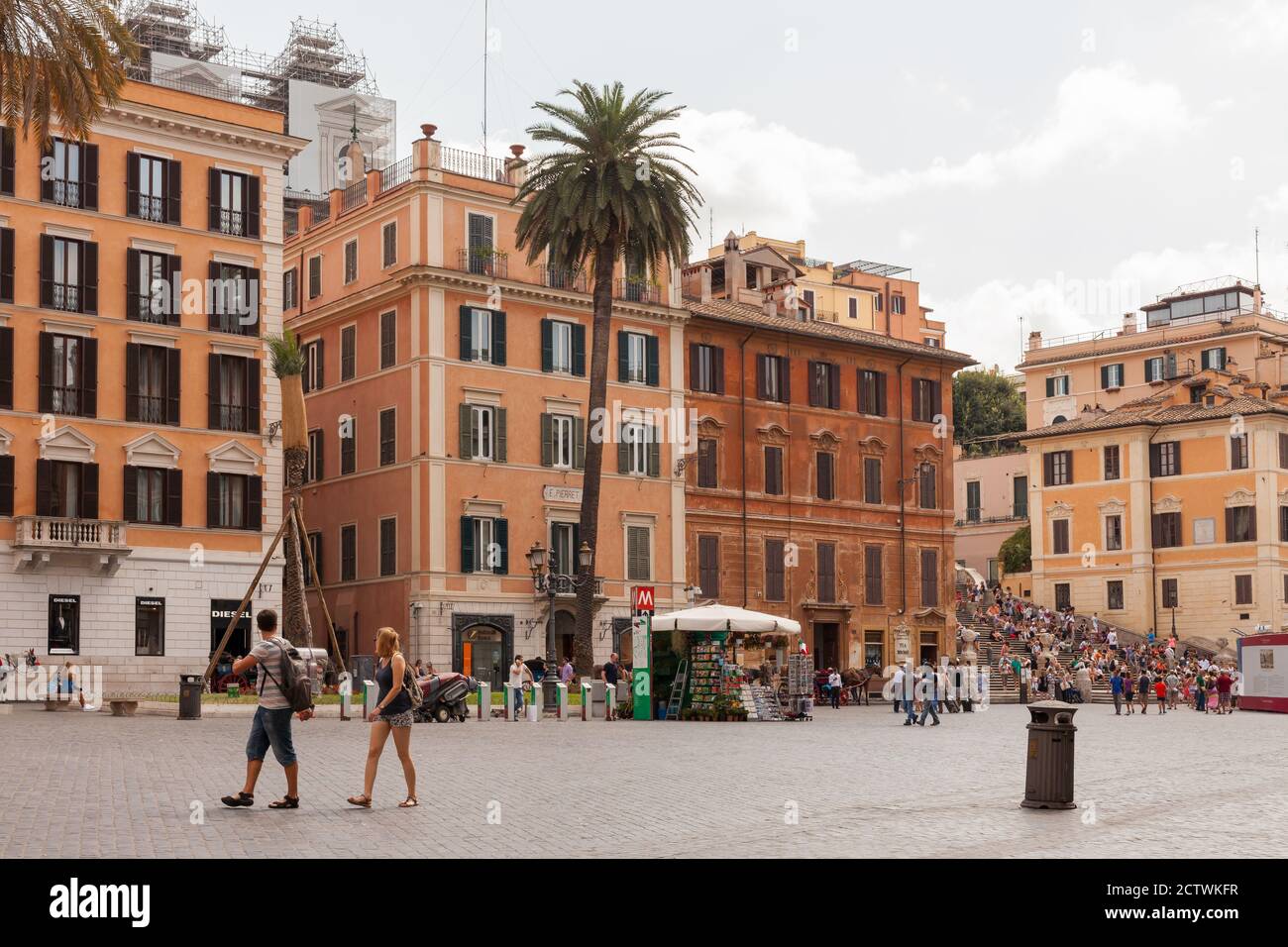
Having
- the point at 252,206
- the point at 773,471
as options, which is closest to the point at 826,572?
the point at 773,471

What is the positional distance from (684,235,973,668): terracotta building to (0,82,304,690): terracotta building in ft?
55.1

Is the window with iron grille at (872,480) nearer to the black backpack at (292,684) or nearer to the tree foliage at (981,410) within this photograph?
the tree foliage at (981,410)

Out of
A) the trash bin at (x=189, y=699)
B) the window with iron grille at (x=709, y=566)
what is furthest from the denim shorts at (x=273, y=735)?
the window with iron grille at (x=709, y=566)

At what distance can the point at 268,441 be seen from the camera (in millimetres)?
50000

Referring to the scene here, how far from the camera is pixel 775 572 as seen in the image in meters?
61.9

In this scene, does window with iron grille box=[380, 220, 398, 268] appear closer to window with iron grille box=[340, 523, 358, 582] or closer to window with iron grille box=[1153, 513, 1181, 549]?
window with iron grille box=[340, 523, 358, 582]

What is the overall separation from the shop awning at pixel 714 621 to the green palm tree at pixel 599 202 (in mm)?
9681

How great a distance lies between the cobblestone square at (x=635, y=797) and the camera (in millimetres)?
13633

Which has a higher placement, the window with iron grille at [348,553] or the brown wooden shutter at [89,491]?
the brown wooden shutter at [89,491]

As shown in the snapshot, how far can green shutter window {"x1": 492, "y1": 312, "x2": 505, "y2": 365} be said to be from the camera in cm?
5544

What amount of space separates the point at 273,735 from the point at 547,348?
1640 inches

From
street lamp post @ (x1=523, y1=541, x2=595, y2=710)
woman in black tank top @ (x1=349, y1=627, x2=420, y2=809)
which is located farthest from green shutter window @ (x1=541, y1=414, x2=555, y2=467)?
woman in black tank top @ (x1=349, y1=627, x2=420, y2=809)
